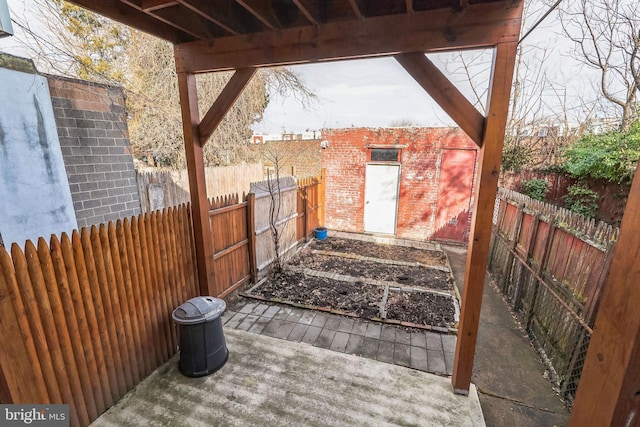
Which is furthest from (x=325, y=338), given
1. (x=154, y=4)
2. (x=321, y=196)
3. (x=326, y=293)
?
(x=321, y=196)

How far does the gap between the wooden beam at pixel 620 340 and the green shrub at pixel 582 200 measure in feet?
28.7

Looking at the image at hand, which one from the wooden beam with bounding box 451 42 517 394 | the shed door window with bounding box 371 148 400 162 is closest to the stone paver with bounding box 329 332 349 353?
the wooden beam with bounding box 451 42 517 394

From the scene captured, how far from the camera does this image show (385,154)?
8.08 metres

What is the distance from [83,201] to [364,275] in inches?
187

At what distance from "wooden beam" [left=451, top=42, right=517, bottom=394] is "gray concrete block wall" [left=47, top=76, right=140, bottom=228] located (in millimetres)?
4623

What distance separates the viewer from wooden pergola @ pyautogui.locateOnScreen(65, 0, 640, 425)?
207 centimetres

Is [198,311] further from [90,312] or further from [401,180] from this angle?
[401,180]

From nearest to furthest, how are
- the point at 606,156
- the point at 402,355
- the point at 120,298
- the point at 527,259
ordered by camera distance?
the point at 120,298
the point at 402,355
the point at 527,259
the point at 606,156

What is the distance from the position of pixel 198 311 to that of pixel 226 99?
2.21 metres

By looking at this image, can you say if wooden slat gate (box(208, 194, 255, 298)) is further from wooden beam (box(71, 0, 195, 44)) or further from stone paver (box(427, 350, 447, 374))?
stone paver (box(427, 350, 447, 374))

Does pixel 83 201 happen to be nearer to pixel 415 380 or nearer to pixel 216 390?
pixel 216 390

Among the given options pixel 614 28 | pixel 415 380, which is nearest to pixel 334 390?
pixel 415 380

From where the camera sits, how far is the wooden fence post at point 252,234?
15.6ft

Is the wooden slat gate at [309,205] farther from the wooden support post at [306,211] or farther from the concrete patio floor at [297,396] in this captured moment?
the concrete patio floor at [297,396]
